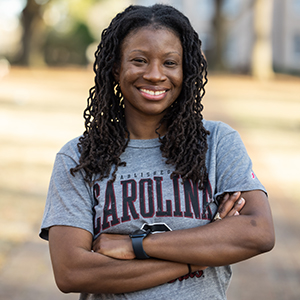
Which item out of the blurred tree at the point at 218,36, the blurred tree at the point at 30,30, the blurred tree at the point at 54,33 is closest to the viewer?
the blurred tree at the point at 30,30

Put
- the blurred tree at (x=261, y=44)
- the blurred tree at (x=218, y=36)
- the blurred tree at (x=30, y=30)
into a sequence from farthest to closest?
the blurred tree at (x=218, y=36)
the blurred tree at (x=30, y=30)
the blurred tree at (x=261, y=44)

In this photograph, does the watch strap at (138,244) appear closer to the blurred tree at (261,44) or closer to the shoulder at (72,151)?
Result: the shoulder at (72,151)

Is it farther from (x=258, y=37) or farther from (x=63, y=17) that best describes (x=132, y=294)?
(x=63, y=17)

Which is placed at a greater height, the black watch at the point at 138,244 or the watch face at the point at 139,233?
the watch face at the point at 139,233

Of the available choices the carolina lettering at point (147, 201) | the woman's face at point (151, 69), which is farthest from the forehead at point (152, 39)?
the carolina lettering at point (147, 201)

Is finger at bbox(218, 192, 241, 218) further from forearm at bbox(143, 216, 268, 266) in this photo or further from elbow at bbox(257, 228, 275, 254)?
elbow at bbox(257, 228, 275, 254)

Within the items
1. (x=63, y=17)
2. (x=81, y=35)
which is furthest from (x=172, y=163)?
(x=63, y=17)

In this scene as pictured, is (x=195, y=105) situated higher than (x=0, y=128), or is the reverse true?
(x=195, y=105)

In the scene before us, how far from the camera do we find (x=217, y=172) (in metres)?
2.26

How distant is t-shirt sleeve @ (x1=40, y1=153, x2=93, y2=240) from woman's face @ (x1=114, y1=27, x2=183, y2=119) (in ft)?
1.49

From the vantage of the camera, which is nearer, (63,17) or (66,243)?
(66,243)

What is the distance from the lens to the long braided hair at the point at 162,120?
2.23m

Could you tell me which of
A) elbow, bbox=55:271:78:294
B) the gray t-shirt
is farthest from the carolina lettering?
elbow, bbox=55:271:78:294

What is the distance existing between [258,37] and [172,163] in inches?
856
